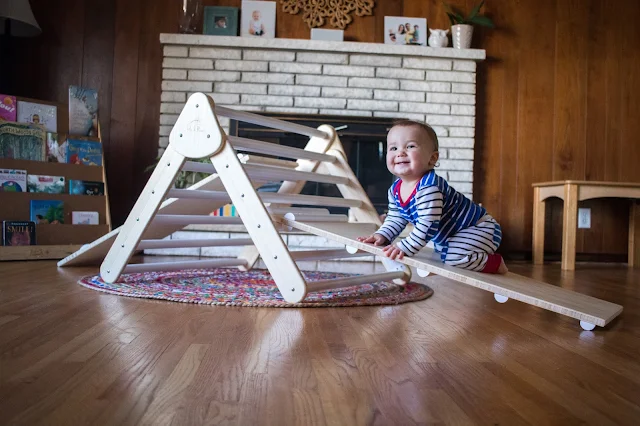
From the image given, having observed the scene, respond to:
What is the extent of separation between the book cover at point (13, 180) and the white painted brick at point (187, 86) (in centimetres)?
113

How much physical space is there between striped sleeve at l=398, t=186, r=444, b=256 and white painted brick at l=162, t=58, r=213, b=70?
2459mm

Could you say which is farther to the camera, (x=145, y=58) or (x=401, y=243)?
(x=145, y=58)

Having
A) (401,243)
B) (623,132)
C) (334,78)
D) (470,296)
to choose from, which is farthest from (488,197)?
(401,243)

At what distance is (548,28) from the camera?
3902 millimetres

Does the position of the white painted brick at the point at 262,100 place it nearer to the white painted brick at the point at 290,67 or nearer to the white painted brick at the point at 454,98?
the white painted brick at the point at 290,67

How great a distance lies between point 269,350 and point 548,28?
3639mm

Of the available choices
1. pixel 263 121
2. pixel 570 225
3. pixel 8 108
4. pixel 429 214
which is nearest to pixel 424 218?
pixel 429 214

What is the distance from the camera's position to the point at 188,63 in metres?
3.69

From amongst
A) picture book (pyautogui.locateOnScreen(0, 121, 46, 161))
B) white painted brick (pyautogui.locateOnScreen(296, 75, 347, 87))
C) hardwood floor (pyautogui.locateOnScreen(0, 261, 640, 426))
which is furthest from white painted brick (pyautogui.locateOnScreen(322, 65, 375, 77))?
hardwood floor (pyautogui.locateOnScreen(0, 261, 640, 426))

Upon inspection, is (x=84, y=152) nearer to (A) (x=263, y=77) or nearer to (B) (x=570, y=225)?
(A) (x=263, y=77)

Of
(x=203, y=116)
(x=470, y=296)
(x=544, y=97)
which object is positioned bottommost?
(x=470, y=296)

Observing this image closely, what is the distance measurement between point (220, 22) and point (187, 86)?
0.48m

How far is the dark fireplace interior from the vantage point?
12.4 ft

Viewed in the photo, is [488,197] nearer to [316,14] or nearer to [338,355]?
[316,14]
